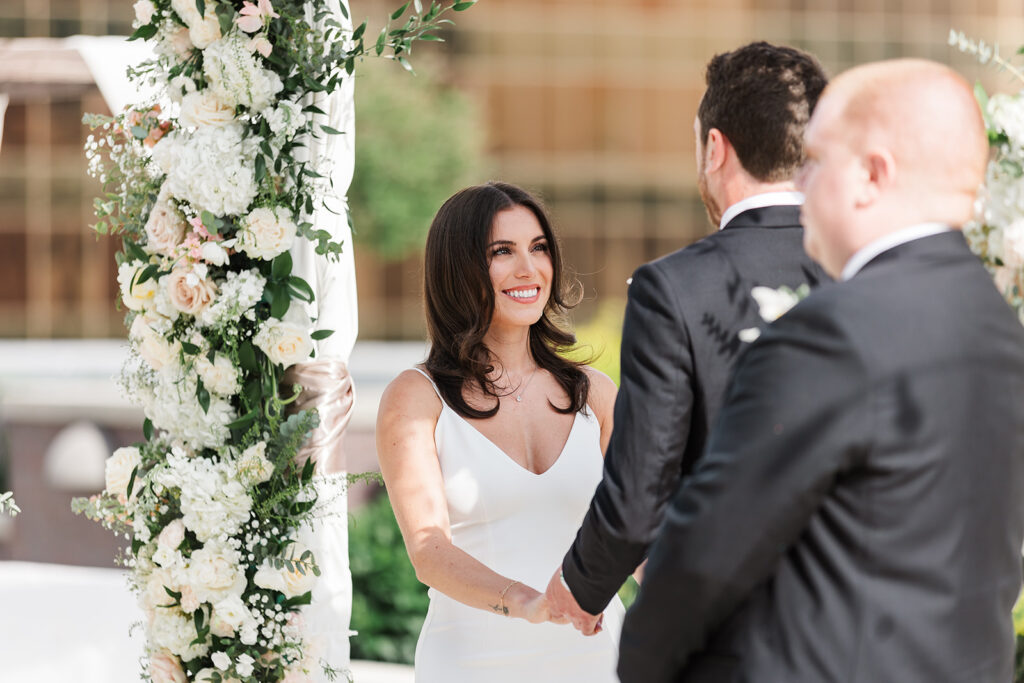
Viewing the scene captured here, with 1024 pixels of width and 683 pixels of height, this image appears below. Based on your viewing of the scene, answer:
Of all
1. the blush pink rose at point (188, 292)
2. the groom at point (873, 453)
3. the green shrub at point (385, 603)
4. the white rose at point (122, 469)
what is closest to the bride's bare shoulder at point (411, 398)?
the blush pink rose at point (188, 292)

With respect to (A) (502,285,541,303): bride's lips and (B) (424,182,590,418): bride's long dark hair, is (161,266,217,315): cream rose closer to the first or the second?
(B) (424,182,590,418): bride's long dark hair

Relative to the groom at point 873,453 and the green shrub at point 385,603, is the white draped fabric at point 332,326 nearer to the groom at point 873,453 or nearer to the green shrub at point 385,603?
the groom at point 873,453

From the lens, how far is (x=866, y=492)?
5.41 feet

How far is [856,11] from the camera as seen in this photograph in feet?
114

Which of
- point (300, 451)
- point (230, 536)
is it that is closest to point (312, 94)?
point (300, 451)

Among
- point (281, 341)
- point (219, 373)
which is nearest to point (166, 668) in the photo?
point (219, 373)

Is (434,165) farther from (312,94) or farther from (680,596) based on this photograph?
(680,596)

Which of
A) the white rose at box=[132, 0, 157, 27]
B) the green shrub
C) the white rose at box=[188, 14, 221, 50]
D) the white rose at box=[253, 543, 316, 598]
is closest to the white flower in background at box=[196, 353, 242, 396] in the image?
the white rose at box=[253, 543, 316, 598]

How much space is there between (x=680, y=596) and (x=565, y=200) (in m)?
31.9

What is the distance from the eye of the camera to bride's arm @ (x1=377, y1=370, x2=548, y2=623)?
3068mm

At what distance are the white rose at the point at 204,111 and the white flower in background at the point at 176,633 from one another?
4.83 ft

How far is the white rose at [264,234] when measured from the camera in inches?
130

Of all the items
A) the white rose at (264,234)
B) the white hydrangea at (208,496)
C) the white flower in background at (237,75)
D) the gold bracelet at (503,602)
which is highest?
the white flower in background at (237,75)

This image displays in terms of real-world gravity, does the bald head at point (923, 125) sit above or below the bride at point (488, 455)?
above
